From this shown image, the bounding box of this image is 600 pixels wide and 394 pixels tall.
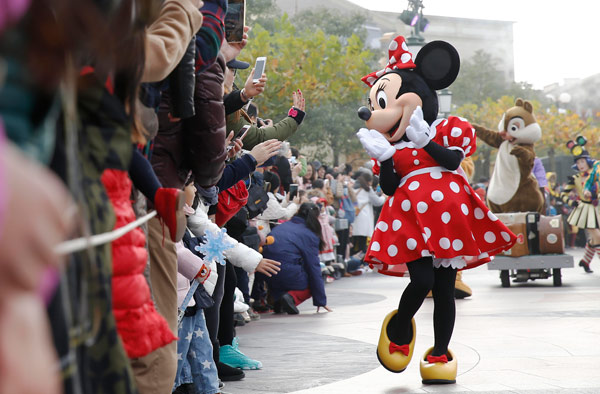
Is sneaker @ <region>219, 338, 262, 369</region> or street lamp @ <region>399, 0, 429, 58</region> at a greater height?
street lamp @ <region>399, 0, 429, 58</region>

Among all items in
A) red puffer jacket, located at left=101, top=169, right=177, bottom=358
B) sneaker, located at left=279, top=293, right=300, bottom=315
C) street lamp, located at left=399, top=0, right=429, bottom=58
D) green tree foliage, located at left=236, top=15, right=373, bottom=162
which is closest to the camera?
red puffer jacket, located at left=101, top=169, right=177, bottom=358

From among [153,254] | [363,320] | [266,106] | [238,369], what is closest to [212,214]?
[238,369]

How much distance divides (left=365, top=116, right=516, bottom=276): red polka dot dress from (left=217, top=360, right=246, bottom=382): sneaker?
3.29 ft

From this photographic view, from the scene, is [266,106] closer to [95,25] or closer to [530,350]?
[530,350]

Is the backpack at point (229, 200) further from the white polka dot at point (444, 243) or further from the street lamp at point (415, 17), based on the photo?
the street lamp at point (415, 17)

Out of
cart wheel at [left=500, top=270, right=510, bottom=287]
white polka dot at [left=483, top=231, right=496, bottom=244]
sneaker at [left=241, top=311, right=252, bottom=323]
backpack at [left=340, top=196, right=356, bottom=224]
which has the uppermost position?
white polka dot at [left=483, top=231, right=496, bottom=244]

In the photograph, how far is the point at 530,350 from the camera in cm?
593

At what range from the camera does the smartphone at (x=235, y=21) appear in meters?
4.25

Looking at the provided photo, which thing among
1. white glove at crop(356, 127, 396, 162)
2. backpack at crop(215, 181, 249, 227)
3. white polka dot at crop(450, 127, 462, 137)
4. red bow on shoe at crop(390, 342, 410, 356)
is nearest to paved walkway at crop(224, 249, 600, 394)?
red bow on shoe at crop(390, 342, 410, 356)

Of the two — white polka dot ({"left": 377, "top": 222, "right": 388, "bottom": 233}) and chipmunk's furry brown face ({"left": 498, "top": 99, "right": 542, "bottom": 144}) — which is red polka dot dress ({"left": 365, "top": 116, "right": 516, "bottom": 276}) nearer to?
white polka dot ({"left": 377, "top": 222, "right": 388, "bottom": 233})

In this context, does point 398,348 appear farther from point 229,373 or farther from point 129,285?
point 129,285

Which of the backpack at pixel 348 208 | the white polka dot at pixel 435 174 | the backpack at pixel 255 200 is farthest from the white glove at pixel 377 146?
the backpack at pixel 348 208

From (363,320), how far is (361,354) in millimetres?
2176

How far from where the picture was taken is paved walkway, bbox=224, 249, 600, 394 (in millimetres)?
4820
